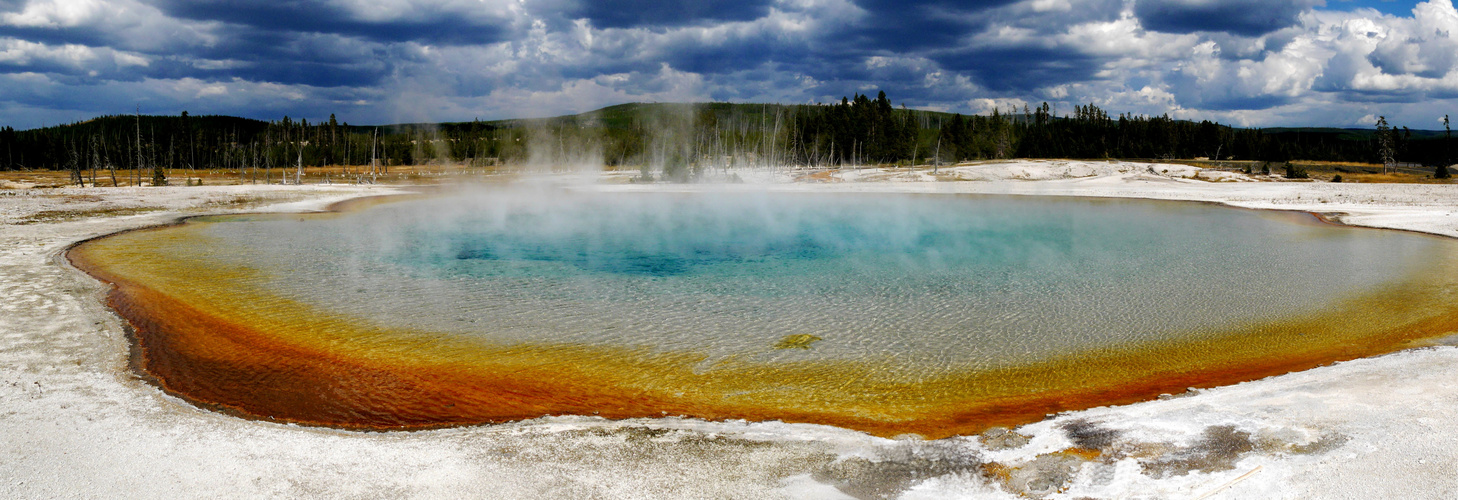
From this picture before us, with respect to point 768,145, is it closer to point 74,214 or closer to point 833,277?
point 74,214

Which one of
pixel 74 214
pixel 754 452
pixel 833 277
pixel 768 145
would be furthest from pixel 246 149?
pixel 754 452

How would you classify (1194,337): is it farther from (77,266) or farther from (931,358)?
(77,266)

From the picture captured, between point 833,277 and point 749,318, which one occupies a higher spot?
point 833,277

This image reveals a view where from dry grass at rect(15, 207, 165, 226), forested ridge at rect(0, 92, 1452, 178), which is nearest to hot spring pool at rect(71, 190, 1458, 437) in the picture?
dry grass at rect(15, 207, 165, 226)

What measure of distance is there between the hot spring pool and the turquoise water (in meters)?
0.07

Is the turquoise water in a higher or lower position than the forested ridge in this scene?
lower

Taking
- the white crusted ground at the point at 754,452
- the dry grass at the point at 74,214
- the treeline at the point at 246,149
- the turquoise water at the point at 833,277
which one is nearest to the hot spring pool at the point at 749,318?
the turquoise water at the point at 833,277

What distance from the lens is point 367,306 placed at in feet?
31.2

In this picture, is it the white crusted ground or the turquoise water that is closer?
the white crusted ground

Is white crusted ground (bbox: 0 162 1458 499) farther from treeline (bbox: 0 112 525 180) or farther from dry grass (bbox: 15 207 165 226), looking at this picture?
treeline (bbox: 0 112 525 180)

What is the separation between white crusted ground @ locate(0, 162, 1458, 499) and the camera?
408 cm

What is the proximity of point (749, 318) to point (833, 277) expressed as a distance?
3.23m

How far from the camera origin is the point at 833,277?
11773 millimetres

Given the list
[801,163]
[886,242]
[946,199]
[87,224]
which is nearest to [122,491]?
[886,242]
